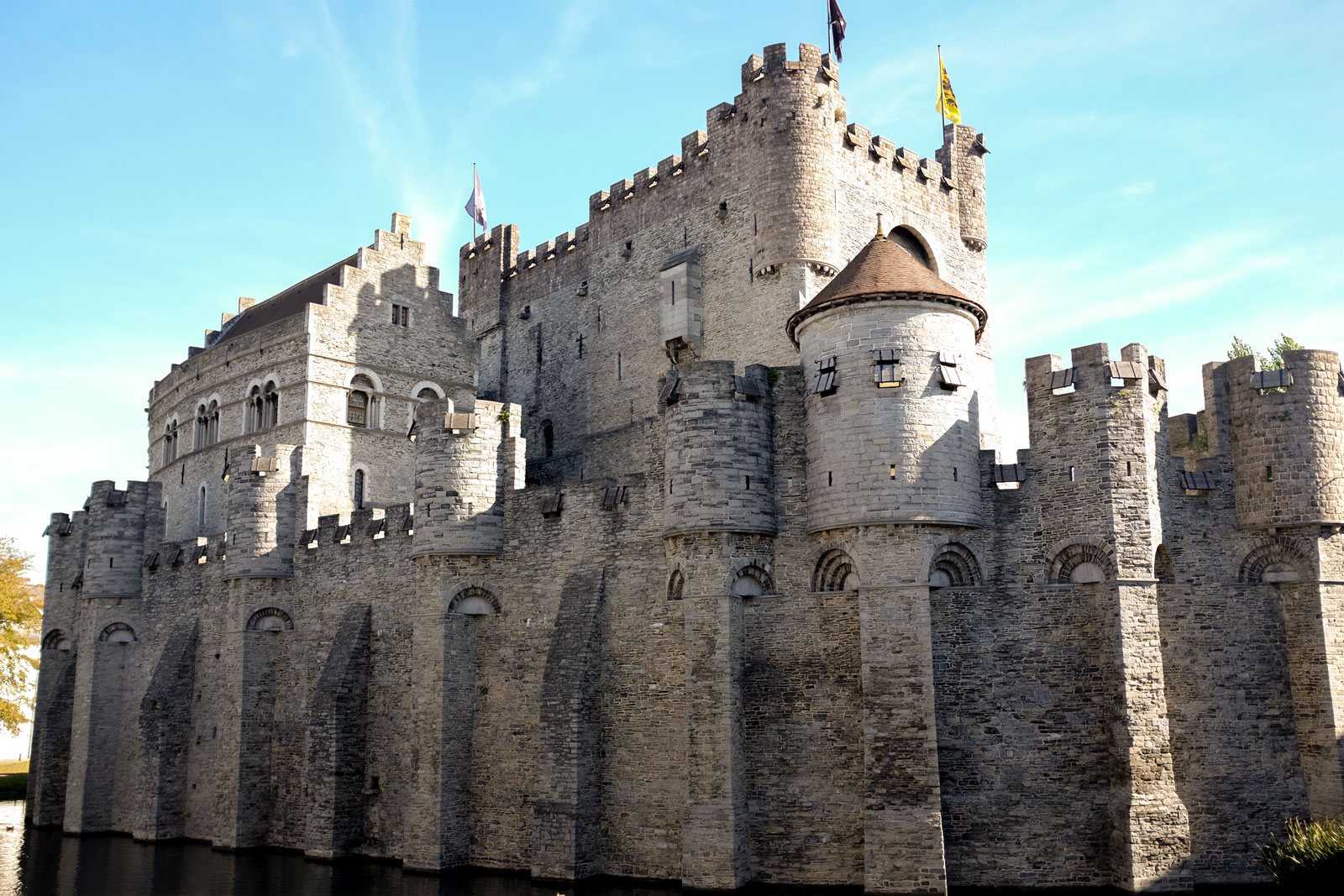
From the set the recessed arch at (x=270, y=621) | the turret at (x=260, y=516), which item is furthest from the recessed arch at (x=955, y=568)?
the turret at (x=260, y=516)

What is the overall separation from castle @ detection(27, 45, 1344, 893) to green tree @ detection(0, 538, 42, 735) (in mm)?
16206

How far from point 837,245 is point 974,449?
10.2 metres

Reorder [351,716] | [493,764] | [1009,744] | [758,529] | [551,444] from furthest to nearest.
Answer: [551,444]
[351,716]
[493,764]
[758,529]
[1009,744]

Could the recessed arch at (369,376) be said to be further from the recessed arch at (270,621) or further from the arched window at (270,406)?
the recessed arch at (270,621)

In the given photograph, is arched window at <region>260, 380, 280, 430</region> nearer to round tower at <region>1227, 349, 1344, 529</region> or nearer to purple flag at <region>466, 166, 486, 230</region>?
purple flag at <region>466, 166, 486, 230</region>

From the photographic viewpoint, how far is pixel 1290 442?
966 inches

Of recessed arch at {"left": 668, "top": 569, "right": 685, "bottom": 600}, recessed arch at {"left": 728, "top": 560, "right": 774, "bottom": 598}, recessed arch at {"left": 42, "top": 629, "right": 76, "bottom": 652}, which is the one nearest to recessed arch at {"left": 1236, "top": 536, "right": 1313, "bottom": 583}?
recessed arch at {"left": 728, "top": 560, "right": 774, "bottom": 598}

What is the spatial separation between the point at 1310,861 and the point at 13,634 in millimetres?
46638

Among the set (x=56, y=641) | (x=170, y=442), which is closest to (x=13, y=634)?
(x=56, y=641)

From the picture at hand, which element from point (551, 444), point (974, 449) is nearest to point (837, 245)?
point (974, 449)

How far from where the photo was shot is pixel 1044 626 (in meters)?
23.7

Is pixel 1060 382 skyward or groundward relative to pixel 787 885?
skyward

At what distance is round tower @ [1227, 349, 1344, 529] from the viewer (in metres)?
24.3

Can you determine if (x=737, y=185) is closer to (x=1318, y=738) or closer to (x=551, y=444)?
(x=551, y=444)
